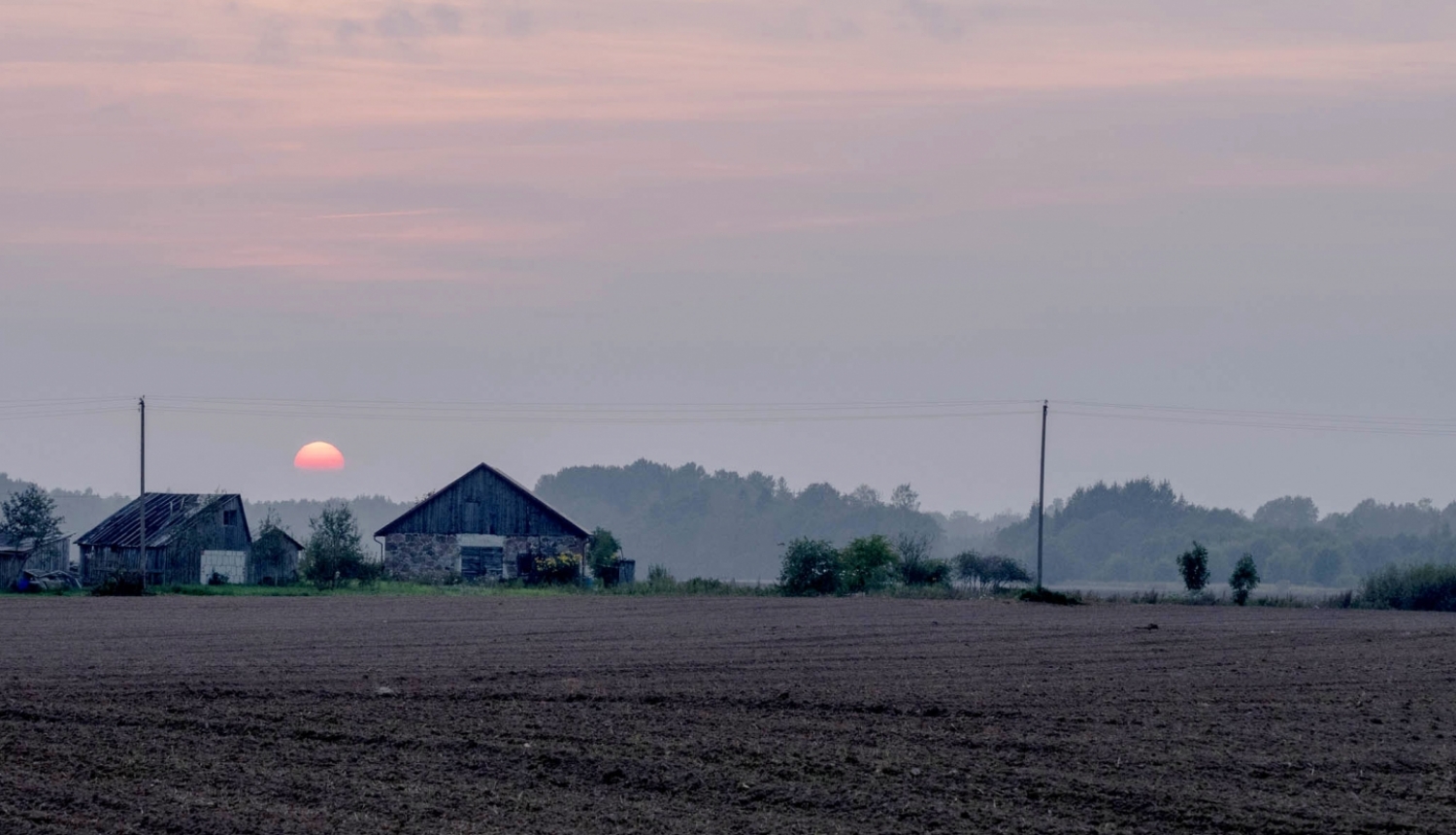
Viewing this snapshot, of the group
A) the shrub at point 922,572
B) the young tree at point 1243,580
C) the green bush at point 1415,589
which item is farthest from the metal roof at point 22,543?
the green bush at point 1415,589

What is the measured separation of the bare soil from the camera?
1245cm

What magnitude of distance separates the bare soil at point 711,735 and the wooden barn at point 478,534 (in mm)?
40576

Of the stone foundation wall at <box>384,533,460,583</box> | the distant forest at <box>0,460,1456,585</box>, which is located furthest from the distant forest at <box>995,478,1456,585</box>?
the stone foundation wall at <box>384,533,460,583</box>

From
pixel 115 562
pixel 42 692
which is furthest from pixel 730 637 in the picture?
pixel 115 562

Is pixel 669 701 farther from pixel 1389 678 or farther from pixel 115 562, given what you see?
pixel 115 562

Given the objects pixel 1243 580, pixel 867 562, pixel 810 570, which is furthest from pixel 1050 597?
pixel 810 570

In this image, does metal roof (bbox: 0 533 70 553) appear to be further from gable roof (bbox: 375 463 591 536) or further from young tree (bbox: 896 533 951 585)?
young tree (bbox: 896 533 951 585)

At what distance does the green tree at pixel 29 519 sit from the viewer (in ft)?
235

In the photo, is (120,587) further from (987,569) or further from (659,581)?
(987,569)

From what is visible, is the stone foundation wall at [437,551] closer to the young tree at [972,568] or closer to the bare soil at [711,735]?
the young tree at [972,568]

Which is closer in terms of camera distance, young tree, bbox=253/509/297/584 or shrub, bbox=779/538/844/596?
shrub, bbox=779/538/844/596

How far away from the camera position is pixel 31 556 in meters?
69.6

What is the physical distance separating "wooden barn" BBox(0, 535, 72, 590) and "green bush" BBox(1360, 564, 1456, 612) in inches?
2153

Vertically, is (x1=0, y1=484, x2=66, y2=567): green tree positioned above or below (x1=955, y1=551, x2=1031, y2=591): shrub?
above
